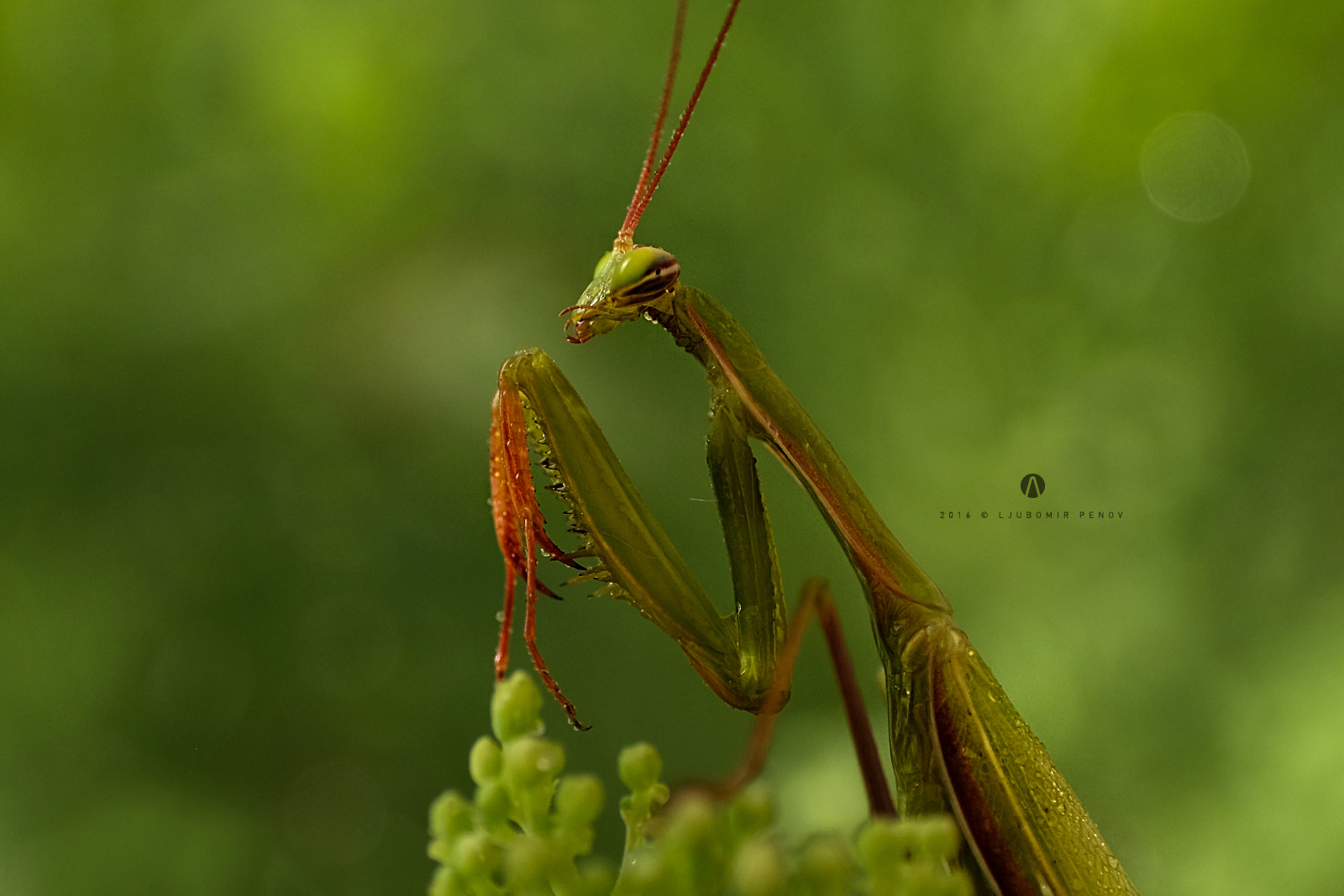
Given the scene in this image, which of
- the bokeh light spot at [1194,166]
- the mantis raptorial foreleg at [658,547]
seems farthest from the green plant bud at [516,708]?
the bokeh light spot at [1194,166]

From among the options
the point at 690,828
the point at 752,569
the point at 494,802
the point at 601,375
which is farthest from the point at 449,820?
the point at 601,375

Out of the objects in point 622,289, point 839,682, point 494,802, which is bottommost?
point 839,682

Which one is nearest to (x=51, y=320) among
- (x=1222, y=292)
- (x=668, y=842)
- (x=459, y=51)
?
(x=459, y=51)

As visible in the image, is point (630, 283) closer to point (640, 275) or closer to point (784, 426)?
point (640, 275)

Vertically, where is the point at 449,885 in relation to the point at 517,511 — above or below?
below

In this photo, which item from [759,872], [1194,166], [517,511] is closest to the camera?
[759,872]

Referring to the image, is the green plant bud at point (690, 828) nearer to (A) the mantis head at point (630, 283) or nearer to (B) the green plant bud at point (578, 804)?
(B) the green plant bud at point (578, 804)

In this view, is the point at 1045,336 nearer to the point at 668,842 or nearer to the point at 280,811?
the point at 668,842
